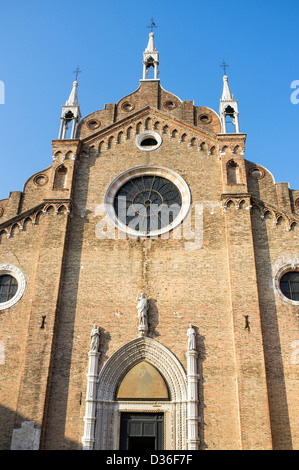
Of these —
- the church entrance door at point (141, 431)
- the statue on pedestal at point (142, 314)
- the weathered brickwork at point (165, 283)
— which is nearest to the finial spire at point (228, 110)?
the weathered brickwork at point (165, 283)

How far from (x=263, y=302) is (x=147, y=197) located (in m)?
5.75

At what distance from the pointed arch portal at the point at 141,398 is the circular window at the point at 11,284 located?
390 centimetres

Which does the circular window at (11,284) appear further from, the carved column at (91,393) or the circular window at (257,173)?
the circular window at (257,173)

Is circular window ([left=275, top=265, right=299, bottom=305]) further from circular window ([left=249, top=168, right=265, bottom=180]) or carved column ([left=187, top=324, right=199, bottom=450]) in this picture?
circular window ([left=249, top=168, right=265, bottom=180])

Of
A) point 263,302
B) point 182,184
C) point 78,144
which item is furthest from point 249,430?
point 78,144

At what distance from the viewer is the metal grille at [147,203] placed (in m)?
16.5

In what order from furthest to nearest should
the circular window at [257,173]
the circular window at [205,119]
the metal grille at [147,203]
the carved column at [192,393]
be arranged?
the circular window at [205,119], the circular window at [257,173], the metal grille at [147,203], the carved column at [192,393]

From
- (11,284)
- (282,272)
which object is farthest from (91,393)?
(282,272)

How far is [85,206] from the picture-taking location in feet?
54.9

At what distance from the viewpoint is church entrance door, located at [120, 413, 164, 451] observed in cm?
1330

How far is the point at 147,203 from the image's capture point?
666 inches

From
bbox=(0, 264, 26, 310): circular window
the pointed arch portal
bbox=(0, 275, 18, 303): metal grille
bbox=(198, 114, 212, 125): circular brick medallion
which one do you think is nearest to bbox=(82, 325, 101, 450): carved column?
the pointed arch portal

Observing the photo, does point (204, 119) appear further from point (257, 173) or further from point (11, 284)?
point (11, 284)

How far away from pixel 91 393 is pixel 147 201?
7126mm
